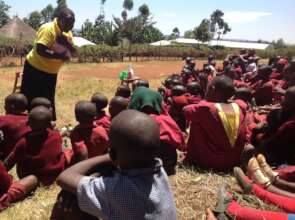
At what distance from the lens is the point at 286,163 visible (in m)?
4.10

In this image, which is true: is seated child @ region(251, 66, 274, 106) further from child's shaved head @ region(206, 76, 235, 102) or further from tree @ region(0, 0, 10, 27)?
tree @ region(0, 0, 10, 27)

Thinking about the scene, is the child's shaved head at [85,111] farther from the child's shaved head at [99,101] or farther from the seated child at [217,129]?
the seated child at [217,129]

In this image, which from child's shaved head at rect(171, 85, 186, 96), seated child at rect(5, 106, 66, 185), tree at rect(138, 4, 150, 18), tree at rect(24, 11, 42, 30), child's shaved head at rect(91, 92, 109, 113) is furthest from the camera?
tree at rect(24, 11, 42, 30)

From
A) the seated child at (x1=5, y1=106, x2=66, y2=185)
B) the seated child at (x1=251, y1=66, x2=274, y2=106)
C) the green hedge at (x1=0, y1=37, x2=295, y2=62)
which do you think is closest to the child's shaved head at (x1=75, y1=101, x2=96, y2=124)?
the seated child at (x1=5, y1=106, x2=66, y2=185)

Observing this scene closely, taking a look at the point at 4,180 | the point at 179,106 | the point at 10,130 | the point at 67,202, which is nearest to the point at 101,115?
the point at 10,130

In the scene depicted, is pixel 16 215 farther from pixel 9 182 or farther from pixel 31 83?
pixel 31 83

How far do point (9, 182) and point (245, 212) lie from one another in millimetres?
2038

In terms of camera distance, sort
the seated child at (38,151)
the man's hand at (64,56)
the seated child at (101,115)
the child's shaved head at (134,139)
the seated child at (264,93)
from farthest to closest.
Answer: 1. the seated child at (264,93)
2. the man's hand at (64,56)
3. the seated child at (101,115)
4. the seated child at (38,151)
5. the child's shaved head at (134,139)

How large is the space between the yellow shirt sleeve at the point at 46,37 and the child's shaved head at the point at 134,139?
13.3 feet

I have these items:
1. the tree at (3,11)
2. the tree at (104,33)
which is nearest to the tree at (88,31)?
the tree at (104,33)

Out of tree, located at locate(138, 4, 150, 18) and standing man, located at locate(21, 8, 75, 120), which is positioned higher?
tree, located at locate(138, 4, 150, 18)

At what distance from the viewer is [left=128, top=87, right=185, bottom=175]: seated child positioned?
4.25 meters

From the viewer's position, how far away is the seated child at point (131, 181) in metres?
2.20

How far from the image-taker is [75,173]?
99.7 inches
